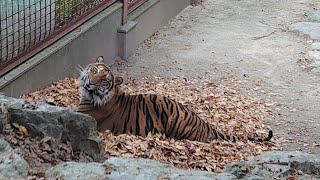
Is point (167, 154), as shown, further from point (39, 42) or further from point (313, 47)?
point (313, 47)

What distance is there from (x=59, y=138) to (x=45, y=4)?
8.40 ft

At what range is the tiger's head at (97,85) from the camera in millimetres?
4730

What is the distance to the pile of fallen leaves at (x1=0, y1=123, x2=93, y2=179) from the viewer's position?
2984mm

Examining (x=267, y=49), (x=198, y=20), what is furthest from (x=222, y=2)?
(x=267, y=49)

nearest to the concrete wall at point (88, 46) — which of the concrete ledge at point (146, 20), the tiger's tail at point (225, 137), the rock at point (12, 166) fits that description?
the concrete ledge at point (146, 20)

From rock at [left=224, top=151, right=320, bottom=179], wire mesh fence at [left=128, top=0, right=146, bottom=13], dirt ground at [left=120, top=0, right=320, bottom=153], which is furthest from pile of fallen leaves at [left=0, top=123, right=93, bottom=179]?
wire mesh fence at [left=128, top=0, right=146, bottom=13]

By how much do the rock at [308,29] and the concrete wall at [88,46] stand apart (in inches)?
74.1

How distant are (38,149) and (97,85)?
1.64 m

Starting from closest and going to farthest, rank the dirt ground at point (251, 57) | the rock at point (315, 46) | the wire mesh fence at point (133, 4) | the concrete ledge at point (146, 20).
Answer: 1. the dirt ground at point (251, 57)
2. the concrete ledge at point (146, 20)
3. the wire mesh fence at point (133, 4)
4. the rock at point (315, 46)

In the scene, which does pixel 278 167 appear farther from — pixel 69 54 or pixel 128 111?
pixel 69 54

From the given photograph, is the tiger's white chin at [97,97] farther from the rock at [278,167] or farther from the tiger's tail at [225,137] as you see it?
the rock at [278,167]

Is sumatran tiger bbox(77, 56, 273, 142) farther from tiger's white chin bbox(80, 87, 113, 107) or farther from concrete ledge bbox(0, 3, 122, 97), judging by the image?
concrete ledge bbox(0, 3, 122, 97)

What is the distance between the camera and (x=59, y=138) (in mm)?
3320

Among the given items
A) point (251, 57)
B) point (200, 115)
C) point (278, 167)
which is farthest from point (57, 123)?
point (251, 57)
